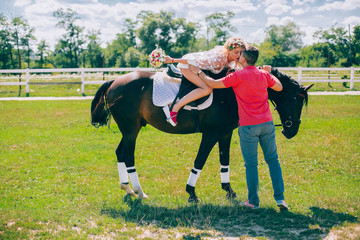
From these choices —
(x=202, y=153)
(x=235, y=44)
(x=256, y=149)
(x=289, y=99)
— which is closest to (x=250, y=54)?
(x=235, y=44)

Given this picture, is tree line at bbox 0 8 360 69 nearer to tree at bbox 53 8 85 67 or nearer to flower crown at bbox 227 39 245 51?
tree at bbox 53 8 85 67

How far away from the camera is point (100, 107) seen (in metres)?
5.68

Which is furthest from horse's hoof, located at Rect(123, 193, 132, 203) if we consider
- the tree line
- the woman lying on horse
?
the tree line

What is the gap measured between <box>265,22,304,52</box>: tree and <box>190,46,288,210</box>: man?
8059 centimetres

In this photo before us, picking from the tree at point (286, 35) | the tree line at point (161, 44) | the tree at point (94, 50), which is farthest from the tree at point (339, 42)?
the tree at point (94, 50)

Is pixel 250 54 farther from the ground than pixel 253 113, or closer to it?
farther from the ground

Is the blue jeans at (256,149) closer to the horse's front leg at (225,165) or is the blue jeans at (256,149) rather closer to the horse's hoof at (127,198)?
the horse's front leg at (225,165)

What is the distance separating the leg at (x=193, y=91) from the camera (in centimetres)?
457

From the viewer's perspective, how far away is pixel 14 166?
6891 mm

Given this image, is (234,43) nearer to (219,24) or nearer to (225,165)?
(225,165)

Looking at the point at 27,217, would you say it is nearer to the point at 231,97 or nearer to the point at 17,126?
the point at 231,97

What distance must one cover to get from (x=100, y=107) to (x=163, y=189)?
1.88 m

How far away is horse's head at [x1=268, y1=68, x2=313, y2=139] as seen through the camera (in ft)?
15.9

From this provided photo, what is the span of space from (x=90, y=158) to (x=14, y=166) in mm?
1633
